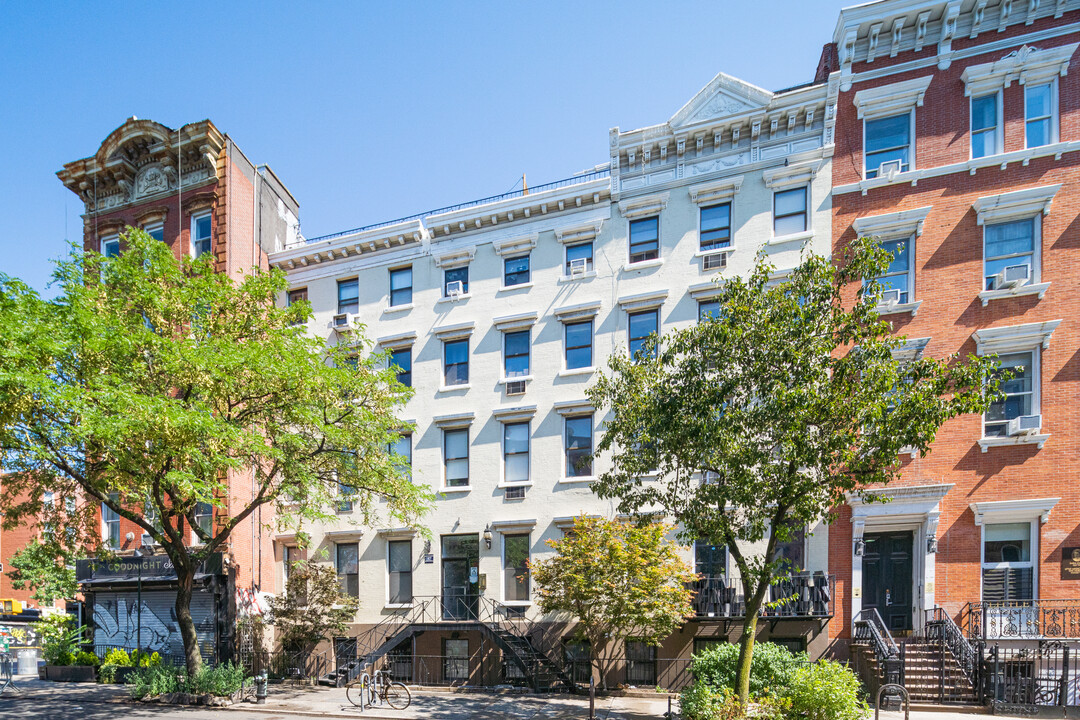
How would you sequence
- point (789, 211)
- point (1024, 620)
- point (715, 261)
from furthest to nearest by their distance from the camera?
point (715, 261) → point (789, 211) → point (1024, 620)

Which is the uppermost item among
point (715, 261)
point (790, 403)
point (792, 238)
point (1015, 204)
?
point (1015, 204)

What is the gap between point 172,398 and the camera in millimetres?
15992

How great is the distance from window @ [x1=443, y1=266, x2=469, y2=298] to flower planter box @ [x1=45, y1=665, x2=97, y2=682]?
17.6 metres

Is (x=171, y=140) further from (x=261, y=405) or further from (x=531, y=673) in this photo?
(x=531, y=673)

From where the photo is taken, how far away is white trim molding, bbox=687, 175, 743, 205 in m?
21.5

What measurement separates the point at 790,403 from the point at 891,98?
1340 centimetres

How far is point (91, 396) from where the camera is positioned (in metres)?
13.8

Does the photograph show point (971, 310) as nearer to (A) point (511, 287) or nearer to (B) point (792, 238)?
(B) point (792, 238)

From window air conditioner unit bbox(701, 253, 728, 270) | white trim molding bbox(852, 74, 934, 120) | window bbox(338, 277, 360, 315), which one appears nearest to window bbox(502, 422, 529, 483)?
window air conditioner unit bbox(701, 253, 728, 270)

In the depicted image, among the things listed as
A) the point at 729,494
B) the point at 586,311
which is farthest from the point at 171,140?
the point at 729,494

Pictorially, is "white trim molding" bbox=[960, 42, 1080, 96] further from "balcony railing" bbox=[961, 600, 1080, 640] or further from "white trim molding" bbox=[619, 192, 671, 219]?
"balcony railing" bbox=[961, 600, 1080, 640]

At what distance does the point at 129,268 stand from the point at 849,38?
70.0ft

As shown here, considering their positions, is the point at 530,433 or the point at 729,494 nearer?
the point at 729,494

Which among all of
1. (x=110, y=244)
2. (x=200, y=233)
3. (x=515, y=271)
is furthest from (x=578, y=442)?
(x=110, y=244)
